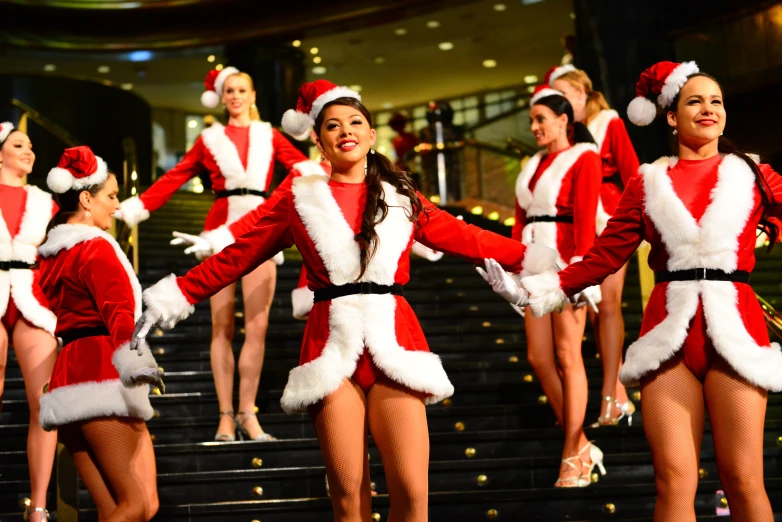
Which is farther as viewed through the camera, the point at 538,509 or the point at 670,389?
the point at 538,509

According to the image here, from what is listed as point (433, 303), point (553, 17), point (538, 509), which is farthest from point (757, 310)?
point (553, 17)

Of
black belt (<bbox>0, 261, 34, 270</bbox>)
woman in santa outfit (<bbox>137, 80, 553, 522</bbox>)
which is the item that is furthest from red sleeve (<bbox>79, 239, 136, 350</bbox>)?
black belt (<bbox>0, 261, 34, 270</bbox>)

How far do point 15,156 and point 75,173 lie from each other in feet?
5.76

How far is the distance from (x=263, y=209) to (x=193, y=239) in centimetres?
49

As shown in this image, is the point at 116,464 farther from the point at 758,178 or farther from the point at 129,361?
the point at 758,178

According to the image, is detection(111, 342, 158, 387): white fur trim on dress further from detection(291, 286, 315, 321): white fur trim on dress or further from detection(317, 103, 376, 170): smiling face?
detection(291, 286, 315, 321): white fur trim on dress

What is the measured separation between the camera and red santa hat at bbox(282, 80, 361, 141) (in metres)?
3.83

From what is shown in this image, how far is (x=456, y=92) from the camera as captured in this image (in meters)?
23.4

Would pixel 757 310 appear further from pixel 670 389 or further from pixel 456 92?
pixel 456 92

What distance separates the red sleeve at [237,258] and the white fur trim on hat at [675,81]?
1.49 metres

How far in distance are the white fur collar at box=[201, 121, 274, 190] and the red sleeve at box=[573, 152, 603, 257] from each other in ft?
6.43

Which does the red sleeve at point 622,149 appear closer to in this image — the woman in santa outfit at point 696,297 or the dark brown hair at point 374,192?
the woman in santa outfit at point 696,297

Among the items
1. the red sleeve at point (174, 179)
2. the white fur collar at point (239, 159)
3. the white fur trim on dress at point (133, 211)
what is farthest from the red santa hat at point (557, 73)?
the white fur trim on dress at point (133, 211)

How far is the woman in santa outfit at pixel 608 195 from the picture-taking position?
594cm
